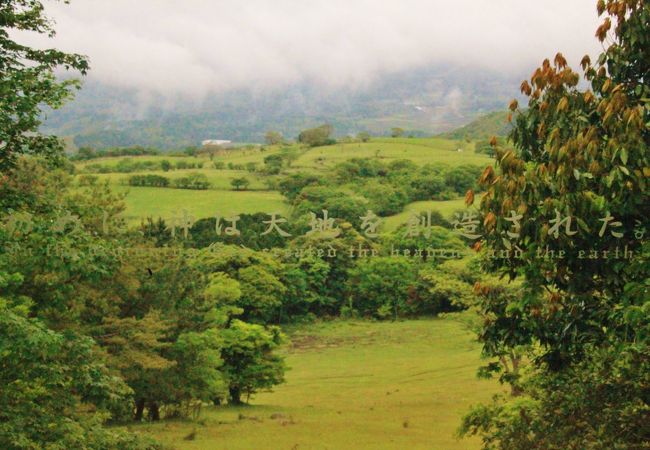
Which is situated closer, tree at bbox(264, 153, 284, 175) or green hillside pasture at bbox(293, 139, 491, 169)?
tree at bbox(264, 153, 284, 175)

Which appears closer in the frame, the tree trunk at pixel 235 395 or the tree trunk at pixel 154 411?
the tree trunk at pixel 154 411

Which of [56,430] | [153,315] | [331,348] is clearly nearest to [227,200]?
[331,348]

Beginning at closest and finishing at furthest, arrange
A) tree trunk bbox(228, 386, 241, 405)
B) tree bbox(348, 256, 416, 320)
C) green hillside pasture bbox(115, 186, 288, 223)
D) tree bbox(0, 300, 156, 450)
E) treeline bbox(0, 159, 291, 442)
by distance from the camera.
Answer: treeline bbox(0, 159, 291, 442), tree bbox(0, 300, 156, 450), tree trunk bbox(228, 386, 241, 405), tree bbox(348, 256, 416, 320), green hillside pasture bbox(115, 186, 288, 223)

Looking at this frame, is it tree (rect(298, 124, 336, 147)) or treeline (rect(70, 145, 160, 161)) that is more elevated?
tree (rect(298, 124, 336, 147))

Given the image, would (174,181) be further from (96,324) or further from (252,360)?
(96,324)

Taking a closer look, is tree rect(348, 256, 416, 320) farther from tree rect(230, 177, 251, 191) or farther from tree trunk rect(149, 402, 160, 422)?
tree trunk rect(149, 402, 160, 422)

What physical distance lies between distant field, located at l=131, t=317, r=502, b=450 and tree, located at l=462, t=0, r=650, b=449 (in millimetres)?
11529

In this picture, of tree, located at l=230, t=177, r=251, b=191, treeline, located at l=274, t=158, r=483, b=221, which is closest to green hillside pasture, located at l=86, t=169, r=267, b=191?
tree, located at l=230, t=177, r=251, b=191

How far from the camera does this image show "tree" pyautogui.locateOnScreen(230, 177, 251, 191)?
113 metres

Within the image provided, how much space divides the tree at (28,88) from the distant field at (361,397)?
13370mm

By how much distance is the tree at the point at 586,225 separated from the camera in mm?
6965

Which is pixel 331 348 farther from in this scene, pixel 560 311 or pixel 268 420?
pixel 560 311

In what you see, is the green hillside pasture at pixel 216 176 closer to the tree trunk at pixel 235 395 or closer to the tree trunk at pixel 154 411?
the tree trunk at pixel 235 395

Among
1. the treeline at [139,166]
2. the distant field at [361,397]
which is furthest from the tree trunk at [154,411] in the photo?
the treeline at [139,166]
